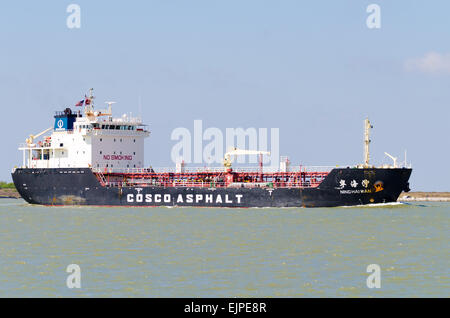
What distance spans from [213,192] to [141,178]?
8.96 m

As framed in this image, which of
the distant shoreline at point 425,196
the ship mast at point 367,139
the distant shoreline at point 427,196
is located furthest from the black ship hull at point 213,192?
the distant shoreline at point 427,196

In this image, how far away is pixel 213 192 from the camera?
50.2m

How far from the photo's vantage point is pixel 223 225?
3744 cm

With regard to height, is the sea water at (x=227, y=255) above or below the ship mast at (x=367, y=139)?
below

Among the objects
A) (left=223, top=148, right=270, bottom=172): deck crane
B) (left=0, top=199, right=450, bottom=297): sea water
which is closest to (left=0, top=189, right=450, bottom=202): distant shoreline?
(left=223, top=148, right=270, bottom=172): deck crane

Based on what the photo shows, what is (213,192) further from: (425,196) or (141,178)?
(425,196)

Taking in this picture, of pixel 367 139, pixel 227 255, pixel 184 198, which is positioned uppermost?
pixel 367 139

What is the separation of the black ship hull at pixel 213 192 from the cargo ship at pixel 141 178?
2.6 inches

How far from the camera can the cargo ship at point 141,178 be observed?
4697cm

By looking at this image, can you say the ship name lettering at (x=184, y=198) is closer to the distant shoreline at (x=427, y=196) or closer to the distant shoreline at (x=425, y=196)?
the distant shoreline at (x=425, y=196)

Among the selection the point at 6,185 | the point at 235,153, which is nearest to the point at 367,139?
the point at 235,153

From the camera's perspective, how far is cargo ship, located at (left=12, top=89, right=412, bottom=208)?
46969 millimetres

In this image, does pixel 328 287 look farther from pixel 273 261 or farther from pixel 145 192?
pixel 145 192

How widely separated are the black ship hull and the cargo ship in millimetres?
65
